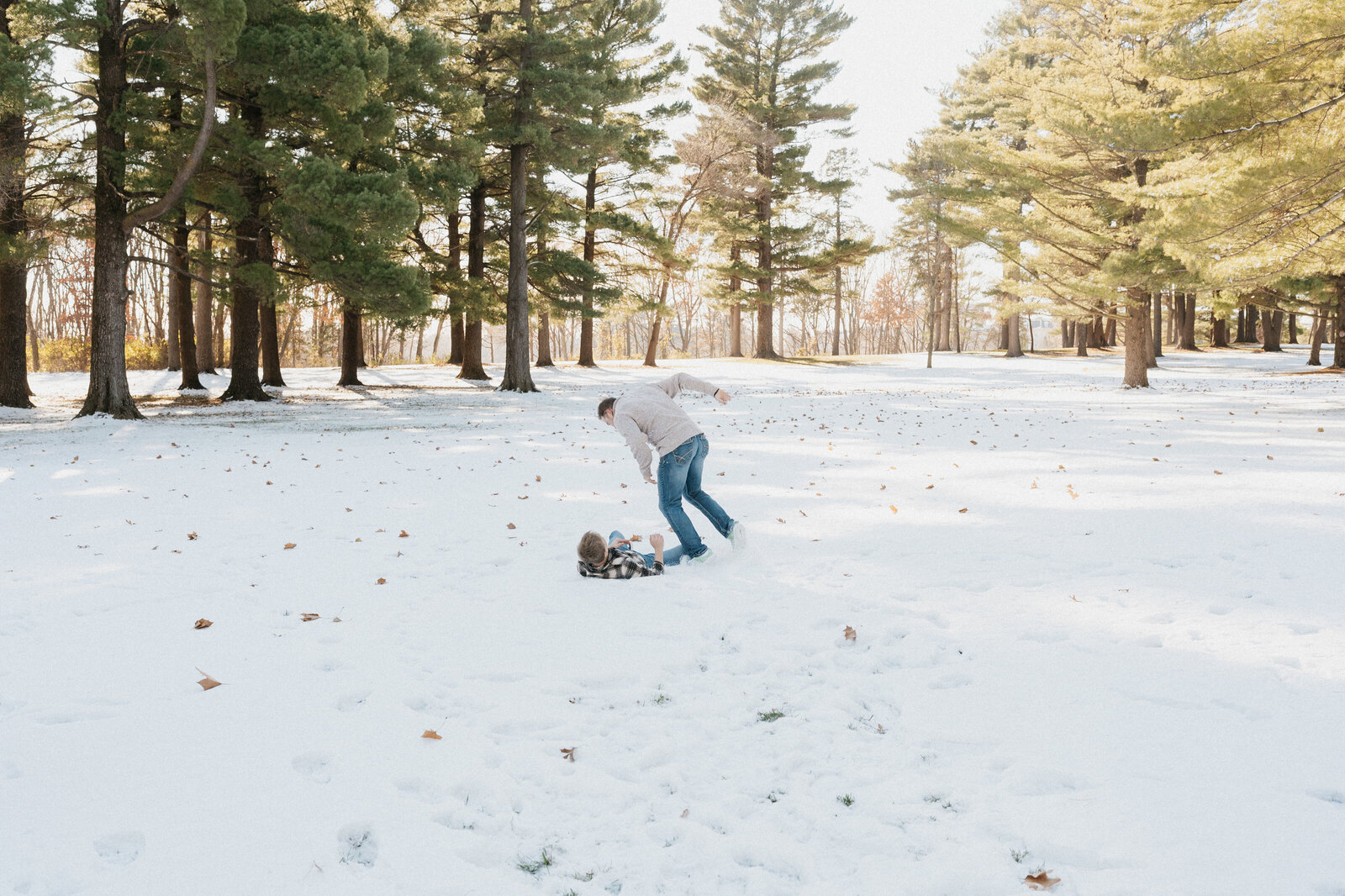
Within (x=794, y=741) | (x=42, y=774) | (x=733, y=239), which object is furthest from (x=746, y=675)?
(x=733, y=239)

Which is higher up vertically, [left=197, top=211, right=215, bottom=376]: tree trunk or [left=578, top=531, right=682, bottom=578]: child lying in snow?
[left=197, top=211, right=215, bottom=376]: tree trunk

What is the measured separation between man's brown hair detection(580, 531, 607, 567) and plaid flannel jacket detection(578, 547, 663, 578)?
0.06 meters

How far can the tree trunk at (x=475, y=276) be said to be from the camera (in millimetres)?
22891

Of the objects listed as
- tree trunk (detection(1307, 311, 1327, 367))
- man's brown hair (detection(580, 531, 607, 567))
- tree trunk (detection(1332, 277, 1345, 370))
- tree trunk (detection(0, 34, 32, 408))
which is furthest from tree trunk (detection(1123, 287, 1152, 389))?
tree trunk (detection(0, 34, 32, 408))

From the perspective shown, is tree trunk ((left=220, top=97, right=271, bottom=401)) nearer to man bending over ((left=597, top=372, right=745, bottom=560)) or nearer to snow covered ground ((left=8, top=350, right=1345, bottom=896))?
snow covered ground ((left=8, top=350, right=1345, bottom=896))

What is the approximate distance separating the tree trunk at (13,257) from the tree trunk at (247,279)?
357 cm

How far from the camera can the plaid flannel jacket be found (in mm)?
5223

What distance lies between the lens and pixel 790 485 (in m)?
8.14

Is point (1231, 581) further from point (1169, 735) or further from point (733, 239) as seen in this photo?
point (733, 239)

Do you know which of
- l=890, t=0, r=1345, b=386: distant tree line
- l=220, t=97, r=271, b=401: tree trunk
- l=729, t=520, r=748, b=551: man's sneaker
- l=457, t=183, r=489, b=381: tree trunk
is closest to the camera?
l=729, t=520, r=748, b=551: man's sneaker

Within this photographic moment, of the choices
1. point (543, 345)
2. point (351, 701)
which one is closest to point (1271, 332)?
point (543, 345)

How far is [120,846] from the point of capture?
2469mm

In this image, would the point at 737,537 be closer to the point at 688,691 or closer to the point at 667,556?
the point at 667,556

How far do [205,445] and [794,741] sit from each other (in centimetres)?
1149
